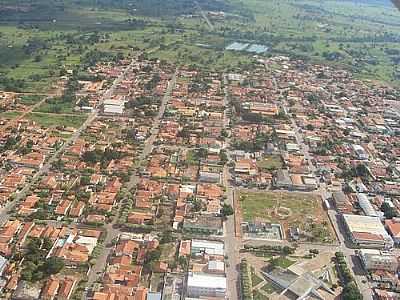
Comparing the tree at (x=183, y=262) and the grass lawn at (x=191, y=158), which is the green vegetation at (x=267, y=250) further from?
the grass lawn at (x=191, y=158)

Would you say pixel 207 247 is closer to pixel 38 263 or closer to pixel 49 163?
pixel 38 263

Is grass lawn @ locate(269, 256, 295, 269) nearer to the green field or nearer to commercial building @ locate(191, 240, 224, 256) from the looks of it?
commercial building @ locate(191, 240, 224, 256)

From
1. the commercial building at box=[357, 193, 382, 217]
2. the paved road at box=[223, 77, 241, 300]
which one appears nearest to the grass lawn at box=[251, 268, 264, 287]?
the paved road at box=[223, 77, 241, 300]

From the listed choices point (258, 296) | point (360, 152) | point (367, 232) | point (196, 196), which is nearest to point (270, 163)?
point (360, 152)

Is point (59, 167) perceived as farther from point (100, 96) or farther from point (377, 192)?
point (377, 192)

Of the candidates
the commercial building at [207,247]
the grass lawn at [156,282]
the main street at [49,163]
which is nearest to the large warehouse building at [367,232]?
the commercial building at [207,247]
